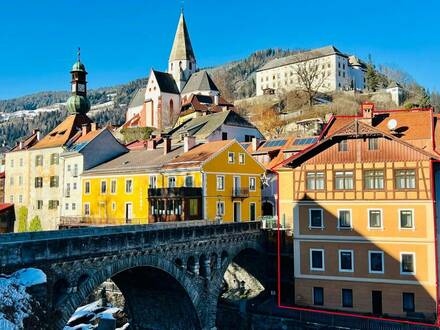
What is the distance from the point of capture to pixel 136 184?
52.0m

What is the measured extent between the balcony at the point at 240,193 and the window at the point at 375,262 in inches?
638

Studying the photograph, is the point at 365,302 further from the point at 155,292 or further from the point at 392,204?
the point at 155,292

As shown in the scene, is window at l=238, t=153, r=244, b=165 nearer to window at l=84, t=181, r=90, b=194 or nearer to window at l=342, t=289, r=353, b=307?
window at l=342, t=289, r=353, b=307

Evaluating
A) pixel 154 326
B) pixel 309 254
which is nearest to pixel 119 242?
pixel 154 326

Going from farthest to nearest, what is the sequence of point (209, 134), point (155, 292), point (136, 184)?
point (209, 134)
point (136, 184)
point (155, 292)

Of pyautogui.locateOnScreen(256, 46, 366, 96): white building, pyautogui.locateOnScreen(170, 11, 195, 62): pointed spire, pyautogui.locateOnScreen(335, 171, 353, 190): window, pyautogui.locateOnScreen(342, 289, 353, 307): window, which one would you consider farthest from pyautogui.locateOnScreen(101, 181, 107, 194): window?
pyautogui.locateOnScreen(256, 46, 366, 96): white building

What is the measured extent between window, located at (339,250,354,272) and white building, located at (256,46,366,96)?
98308 millimetres

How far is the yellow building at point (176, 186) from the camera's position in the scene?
45.8 metres

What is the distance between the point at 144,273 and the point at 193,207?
11.5 metres

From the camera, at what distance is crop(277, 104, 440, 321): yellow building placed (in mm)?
35531

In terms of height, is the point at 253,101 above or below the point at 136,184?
above

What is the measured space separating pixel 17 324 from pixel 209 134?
50404mm

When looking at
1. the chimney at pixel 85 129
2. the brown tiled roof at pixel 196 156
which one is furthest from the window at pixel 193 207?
the chimney at pixel 85 129

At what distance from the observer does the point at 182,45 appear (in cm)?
12769
